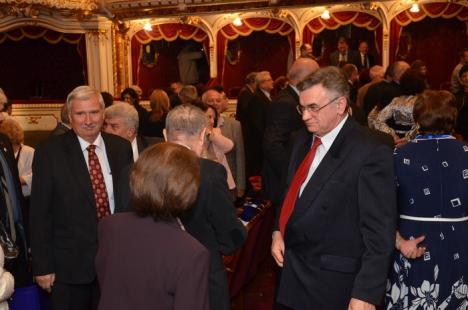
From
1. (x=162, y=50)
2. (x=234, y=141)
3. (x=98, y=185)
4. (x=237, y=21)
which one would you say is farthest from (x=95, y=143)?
(x=162, y=50)

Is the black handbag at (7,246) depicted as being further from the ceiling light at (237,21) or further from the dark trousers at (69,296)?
the ceiling light at (237,21)

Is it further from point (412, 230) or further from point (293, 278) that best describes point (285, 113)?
point (293, 278)

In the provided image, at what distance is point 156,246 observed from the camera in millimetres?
1730

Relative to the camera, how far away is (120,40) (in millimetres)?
13641

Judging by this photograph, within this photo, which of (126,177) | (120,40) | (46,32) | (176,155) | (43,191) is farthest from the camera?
(46,32)

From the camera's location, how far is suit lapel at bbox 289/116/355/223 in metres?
2.31

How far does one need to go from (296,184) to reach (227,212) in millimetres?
371

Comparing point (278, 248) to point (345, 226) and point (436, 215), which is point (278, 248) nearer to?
point (345, 226)

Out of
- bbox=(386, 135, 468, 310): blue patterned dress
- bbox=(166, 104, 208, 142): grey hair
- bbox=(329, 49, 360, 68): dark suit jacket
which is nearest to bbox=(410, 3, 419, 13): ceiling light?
bbox=(329, 49, 360, 68): dark suit jacket

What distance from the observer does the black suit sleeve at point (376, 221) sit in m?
2.19

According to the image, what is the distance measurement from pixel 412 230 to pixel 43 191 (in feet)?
6.50

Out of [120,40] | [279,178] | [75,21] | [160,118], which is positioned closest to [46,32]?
[75,21]

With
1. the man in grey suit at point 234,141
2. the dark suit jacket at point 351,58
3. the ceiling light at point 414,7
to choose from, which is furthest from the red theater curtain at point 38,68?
the man in grey suit at point 234,141

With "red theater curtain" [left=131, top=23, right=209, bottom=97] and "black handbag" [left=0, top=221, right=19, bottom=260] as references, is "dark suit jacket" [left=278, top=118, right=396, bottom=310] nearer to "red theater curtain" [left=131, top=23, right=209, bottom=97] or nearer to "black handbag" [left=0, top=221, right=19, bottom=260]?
"black handbag" [left=0, top=221, right=19, bottom=260]
